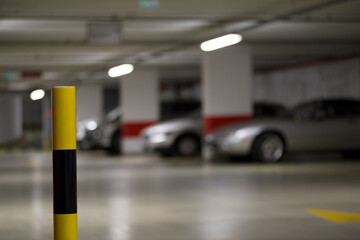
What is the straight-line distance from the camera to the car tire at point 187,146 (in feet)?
54.0

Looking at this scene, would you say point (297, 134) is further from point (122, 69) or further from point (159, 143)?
point (122, 69)

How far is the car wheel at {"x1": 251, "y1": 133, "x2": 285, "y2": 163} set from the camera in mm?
13594

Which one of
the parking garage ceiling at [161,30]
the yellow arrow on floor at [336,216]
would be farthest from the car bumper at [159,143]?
the yellow arrow on floor at [336,216]

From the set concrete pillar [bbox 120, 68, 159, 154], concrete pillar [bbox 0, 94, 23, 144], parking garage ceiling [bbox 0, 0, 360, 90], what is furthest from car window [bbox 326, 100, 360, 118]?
concrete pillar [bbox 0, 94, 23, 144]

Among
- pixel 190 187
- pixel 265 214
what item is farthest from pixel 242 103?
pixel 265 214

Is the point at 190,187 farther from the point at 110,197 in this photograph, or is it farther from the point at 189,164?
the point at 189,164

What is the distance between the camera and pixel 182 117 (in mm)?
17609

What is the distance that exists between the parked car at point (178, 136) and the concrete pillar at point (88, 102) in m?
12.5

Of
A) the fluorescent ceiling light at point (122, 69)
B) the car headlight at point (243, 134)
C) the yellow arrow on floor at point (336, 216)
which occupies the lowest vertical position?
the yellow arrow on floor at point (336, 216)

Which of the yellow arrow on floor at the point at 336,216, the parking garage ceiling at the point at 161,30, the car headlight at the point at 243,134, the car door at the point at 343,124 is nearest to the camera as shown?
the yellow arrow on floor at the point at 336,216

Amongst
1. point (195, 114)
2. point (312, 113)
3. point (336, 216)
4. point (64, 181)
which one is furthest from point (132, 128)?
point (64, 181)

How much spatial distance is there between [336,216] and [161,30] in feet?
27.4

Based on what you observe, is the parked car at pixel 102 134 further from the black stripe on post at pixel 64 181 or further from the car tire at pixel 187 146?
the black stripe on post at pixel 64 181

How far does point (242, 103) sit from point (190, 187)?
7691 millimetres
